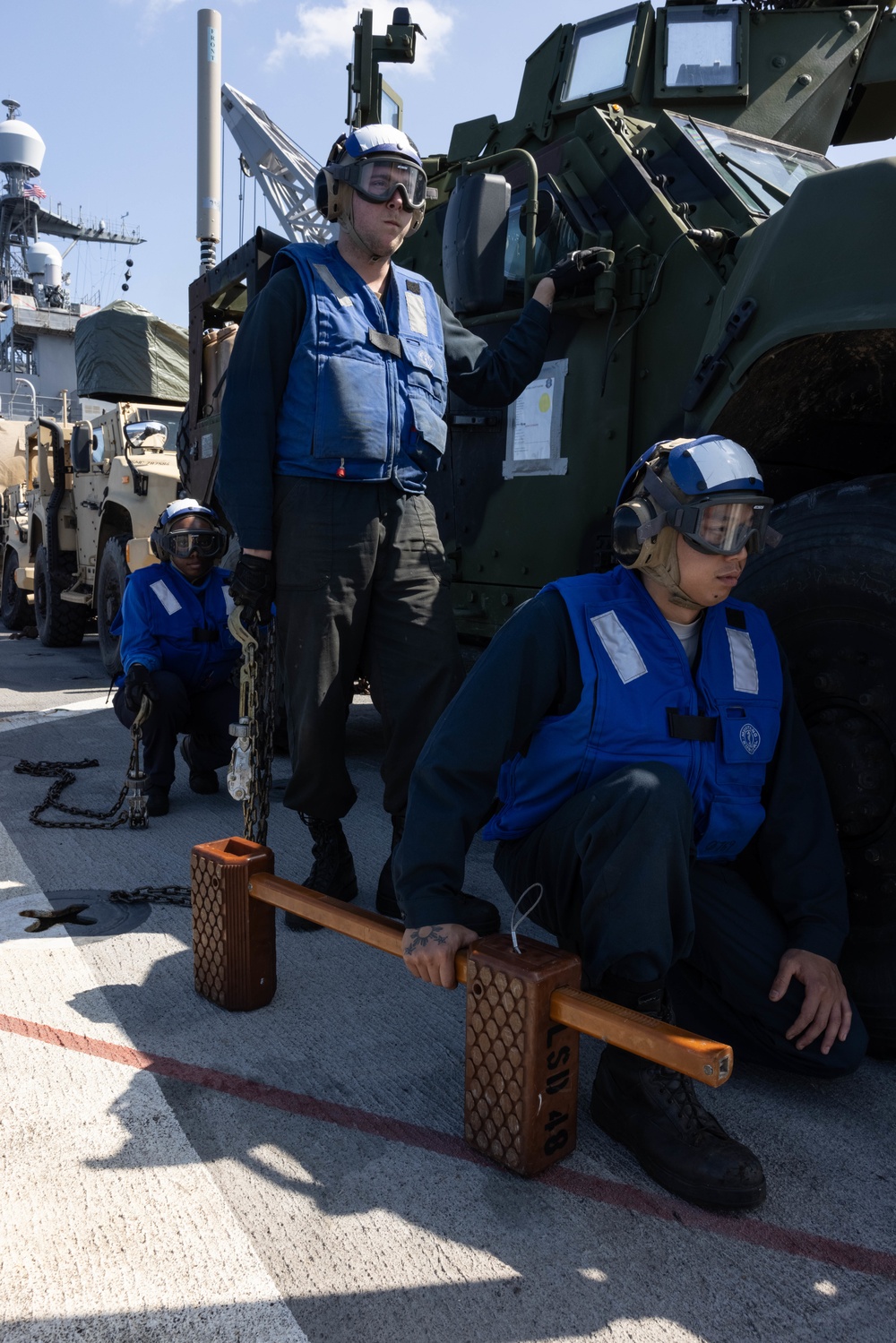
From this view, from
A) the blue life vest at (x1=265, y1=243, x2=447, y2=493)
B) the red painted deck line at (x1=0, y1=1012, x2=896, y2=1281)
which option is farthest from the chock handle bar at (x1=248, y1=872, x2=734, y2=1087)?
the blue life vest at (x1=265, y1=243, x2=447, y2=493)

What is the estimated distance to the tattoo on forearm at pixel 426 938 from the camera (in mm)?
1913

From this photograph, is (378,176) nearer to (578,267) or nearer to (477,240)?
(477,240)

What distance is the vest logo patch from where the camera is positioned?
2.11 meters

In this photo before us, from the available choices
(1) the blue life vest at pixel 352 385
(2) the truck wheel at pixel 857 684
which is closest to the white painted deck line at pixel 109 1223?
(2) the truck wheel at pixel 857 684

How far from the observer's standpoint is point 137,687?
4.22 m

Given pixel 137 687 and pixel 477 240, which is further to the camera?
pixel 137 687

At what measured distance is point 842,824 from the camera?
228 centimetres

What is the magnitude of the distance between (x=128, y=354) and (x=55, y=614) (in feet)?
13.3

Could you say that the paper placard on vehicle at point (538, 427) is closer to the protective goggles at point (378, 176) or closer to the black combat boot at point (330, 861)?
the protective goggles at point (378, 176)

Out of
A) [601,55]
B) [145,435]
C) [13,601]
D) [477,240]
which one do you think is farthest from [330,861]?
[13,601]

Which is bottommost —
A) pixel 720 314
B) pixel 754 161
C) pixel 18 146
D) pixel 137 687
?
pixel 137 687

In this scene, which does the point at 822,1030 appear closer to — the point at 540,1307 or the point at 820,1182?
the point at 820,1182

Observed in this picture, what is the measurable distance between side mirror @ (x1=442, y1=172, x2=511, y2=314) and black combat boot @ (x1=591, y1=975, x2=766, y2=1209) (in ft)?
6.30

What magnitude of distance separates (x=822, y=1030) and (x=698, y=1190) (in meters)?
0.41
